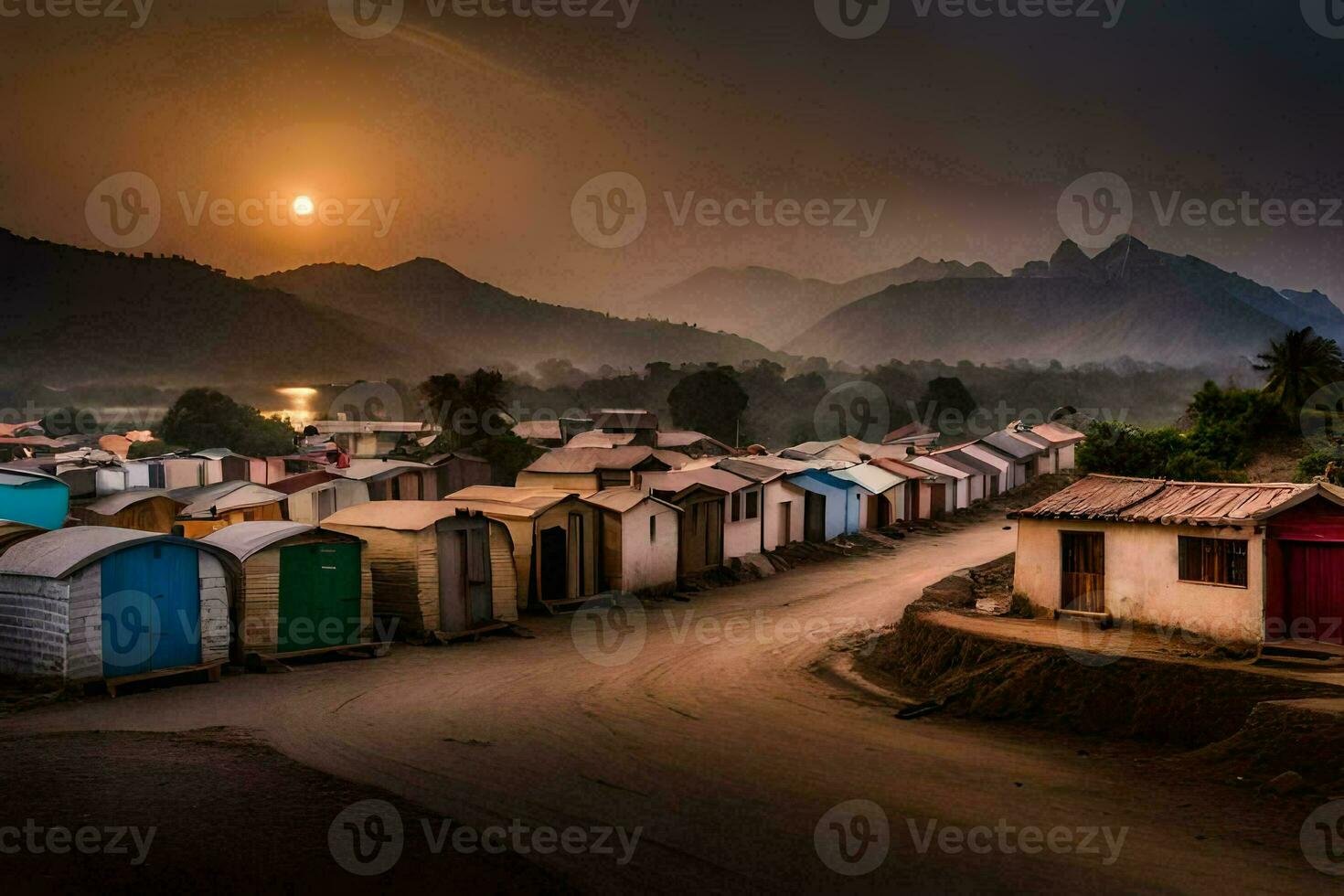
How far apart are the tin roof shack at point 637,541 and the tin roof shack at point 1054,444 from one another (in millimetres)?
37910

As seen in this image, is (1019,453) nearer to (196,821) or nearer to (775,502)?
(775,502)

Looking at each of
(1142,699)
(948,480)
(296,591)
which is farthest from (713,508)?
(948,480)

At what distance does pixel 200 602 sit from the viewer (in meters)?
16.6

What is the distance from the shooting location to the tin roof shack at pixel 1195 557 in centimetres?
1599

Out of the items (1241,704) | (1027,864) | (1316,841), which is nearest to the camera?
(1027,864)

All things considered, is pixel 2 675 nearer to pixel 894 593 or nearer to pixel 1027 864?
pixel 1027 864

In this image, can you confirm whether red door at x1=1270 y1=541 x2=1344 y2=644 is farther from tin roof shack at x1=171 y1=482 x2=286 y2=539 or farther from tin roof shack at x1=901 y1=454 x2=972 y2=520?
tin roof shack at x1=901 y1=454 x2=972 y2=520

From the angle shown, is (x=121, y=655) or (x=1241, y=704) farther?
(x=121, y=655)

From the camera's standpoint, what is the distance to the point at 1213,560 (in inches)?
670

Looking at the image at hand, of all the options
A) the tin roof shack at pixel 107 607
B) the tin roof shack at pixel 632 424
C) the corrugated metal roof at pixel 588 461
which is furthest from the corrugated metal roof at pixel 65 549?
the tin roof shack at pixel 632 424

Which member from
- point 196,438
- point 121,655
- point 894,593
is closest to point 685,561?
point 894,593

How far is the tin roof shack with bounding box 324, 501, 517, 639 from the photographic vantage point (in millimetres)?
20312

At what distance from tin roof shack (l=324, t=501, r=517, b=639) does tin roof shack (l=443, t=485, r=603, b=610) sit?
2.14 metres

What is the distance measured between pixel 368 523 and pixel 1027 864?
15.1 m
